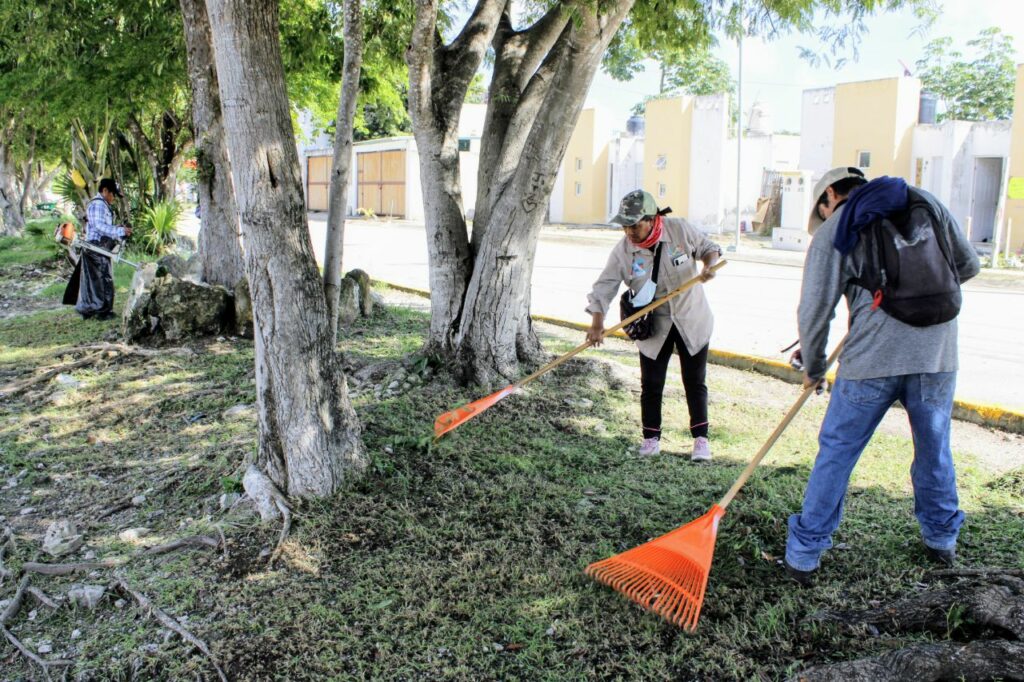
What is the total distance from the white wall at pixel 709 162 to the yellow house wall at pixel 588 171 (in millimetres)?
4957

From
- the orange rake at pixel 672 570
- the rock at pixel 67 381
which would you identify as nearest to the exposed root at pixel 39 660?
the orange rake at pixel 672 570

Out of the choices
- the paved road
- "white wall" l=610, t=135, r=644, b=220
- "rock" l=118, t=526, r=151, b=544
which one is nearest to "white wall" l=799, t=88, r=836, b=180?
"white wall" l=610, t=135, r=644, b=220

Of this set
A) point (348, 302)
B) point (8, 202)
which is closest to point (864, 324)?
point (348, 302)

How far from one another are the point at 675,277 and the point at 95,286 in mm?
7348

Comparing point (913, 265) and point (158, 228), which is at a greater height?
point (913, 265)

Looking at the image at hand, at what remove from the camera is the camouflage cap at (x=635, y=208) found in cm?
463

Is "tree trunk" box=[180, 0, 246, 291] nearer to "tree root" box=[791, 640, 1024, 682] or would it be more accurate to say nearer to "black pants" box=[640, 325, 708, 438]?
"black pants" box=[640, 325, 708, 438]

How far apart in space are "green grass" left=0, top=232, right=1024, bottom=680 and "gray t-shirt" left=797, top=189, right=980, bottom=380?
2.94ft

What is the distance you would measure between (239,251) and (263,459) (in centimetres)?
525

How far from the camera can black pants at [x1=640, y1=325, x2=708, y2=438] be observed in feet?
16.3

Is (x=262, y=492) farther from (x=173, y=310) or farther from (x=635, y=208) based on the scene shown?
(x=173, y=310)

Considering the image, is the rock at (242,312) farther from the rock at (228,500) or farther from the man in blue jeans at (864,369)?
the man in blue jeans at (864,369)

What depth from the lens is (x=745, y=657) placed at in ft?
10.0

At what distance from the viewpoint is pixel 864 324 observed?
332 cm
